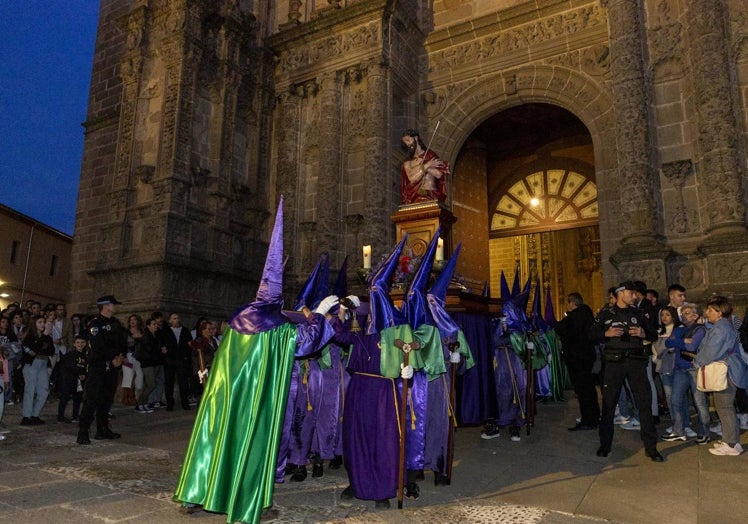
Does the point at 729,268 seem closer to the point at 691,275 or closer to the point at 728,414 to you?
the point at 691,275

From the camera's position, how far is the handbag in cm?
564

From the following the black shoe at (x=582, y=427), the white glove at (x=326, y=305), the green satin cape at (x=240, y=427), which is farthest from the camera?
the black shoe at (x=582, y=427)

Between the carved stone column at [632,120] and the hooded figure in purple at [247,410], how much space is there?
24.1ft

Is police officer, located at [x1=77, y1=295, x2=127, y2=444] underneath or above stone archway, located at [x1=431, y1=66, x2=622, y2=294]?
underneath

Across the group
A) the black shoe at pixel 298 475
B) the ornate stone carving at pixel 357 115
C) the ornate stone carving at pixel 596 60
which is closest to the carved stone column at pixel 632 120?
the ornate stone carving at pixel 596 60

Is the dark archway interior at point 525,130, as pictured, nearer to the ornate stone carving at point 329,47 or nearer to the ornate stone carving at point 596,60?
the ornate stone carving at point 596,60

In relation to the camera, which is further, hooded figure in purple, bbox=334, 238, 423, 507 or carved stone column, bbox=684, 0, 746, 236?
carved stone column, bbox=684, 0, 746, 236

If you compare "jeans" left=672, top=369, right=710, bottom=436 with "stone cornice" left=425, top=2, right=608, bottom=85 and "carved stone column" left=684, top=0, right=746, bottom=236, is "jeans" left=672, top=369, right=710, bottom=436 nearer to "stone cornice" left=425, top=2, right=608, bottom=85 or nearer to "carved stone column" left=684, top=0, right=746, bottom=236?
"carved stone column" left=684, top=0, right=746, bottom=236

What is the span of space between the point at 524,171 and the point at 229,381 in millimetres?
14182

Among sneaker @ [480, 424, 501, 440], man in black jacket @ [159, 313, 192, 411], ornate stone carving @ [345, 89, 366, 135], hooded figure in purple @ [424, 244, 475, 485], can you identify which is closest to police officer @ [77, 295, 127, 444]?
man in black jacket @ [159, 313, 192, 411]

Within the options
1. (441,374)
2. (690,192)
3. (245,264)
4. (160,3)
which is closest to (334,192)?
(245,264)

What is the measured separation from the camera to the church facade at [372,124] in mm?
9438

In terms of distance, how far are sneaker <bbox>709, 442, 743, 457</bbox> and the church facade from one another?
3829mm

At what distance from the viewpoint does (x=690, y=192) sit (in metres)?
9.55
